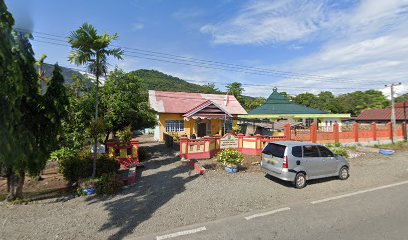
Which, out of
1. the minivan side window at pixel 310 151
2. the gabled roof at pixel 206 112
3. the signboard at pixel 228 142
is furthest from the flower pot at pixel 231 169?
the gabled roof at pixel 206 112

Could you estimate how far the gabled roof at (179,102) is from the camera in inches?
925

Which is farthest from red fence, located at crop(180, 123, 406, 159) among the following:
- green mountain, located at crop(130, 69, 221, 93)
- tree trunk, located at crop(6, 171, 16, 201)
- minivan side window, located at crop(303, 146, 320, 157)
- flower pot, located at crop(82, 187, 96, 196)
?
green mountain, located at crop(130, 69, 221, 93)

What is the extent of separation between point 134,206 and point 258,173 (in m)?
5.85

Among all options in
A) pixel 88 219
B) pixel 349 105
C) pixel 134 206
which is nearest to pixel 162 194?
pixel 134 206

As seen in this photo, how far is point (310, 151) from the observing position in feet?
28.7

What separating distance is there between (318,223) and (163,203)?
4.24 metres

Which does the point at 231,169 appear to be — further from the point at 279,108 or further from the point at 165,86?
the point at 165,86

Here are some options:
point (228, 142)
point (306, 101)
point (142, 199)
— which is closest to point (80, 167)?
point (142, 199)

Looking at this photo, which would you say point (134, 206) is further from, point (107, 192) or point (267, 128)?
point (267, 128)

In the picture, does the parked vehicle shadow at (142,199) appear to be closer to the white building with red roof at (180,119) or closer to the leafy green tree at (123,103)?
the leafy green tree at (123,103)

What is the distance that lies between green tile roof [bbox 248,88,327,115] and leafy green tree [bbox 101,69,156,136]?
1816cm

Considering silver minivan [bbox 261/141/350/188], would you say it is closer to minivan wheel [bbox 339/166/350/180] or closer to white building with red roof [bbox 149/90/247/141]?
minivan wheel [bbox 339/166/350/180]

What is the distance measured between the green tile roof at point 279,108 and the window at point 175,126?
32.6ft

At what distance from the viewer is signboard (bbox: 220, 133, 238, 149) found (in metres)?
14.0
